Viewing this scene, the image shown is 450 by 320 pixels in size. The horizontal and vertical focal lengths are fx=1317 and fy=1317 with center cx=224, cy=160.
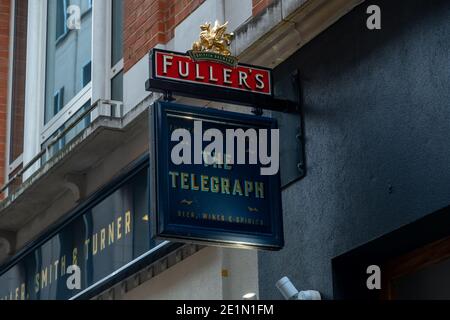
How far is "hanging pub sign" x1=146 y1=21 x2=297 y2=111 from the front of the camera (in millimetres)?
9812

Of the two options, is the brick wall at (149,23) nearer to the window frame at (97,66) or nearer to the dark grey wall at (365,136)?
the window frame at (97,66)

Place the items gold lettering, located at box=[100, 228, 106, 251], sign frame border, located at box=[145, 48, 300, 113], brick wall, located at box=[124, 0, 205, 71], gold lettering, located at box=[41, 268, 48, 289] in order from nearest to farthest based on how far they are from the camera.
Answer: sign frame border, located at box=[145, 48, 300, 113] → brick wall, located at box=[124, 0, 205, 71] → gold lettering, located at box=[100, 228, 106, 251] → gold lettering, located at box=[41, 268, 48, 289]

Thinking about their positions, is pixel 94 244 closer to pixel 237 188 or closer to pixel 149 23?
pixel 149 23

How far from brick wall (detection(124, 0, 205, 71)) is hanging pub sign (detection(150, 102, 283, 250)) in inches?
103

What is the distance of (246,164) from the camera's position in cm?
990

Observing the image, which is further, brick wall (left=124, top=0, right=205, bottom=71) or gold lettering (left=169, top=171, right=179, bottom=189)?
brick wall (left=124, top=0, right=205, bottom=71)

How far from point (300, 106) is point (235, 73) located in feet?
2.18

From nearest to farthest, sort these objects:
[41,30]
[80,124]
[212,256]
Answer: [212,256] < [80,124] < [41,30]

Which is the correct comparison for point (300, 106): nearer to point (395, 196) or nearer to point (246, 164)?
point (246, 164)

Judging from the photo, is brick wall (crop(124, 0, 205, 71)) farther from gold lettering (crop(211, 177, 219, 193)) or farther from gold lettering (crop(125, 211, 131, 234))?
gold lettering (crop(211, 177, 219, 193))

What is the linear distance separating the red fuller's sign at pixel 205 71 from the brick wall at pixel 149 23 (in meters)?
2.24

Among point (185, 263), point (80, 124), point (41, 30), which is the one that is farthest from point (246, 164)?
point (41, 30)

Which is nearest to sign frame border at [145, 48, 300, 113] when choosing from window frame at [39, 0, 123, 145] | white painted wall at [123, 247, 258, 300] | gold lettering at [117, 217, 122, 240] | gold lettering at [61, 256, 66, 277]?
white painted wall at [123, 247, 258, 300]

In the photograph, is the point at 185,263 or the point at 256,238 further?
the point at 185,263
